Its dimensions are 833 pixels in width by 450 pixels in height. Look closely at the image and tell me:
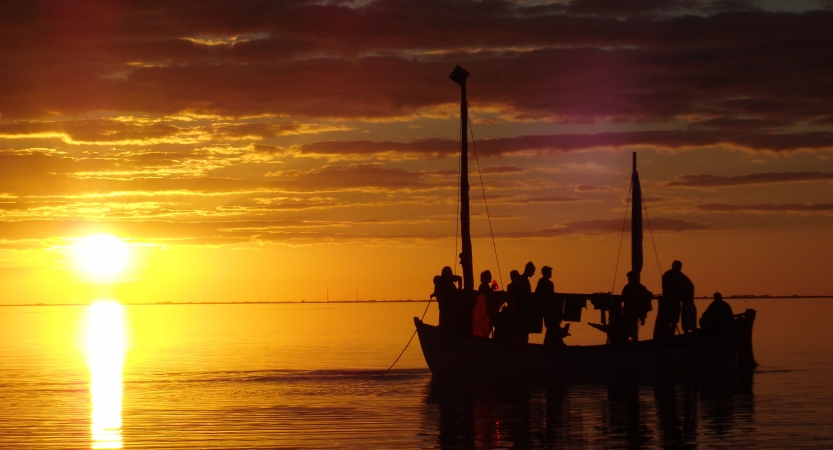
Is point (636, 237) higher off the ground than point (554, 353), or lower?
higher

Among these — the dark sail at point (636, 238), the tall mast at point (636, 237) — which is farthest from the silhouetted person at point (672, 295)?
the dark sail at point (636, 238)

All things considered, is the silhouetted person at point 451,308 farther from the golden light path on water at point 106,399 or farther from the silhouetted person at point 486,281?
the golden light path on water at point 106,399

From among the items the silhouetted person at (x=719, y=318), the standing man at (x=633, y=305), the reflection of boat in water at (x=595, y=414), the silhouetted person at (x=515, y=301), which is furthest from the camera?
the silhouetted person at (x=719, y=318)

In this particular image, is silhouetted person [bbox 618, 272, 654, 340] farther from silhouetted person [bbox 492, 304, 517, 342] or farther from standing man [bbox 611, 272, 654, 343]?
silhouetted person [bbox 492, 304, 517, 342]

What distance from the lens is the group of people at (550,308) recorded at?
95.0 feet

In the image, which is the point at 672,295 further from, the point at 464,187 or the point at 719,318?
the point at 464,187

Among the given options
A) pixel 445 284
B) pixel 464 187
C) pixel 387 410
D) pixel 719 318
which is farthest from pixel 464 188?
pixel 387 410

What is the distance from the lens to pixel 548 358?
29016 millimetres

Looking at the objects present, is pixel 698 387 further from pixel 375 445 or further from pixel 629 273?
pixel 375 445

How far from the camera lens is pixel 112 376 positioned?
3544 centimetres

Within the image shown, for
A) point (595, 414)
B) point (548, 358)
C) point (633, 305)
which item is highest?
point (633, 305)

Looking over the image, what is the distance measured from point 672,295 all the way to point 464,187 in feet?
23.6

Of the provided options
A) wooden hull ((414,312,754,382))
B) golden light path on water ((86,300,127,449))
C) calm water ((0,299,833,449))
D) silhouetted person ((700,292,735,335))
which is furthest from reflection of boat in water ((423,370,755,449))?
golden light path on water ((86,300,127,449))

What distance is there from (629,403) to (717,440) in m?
6.05
